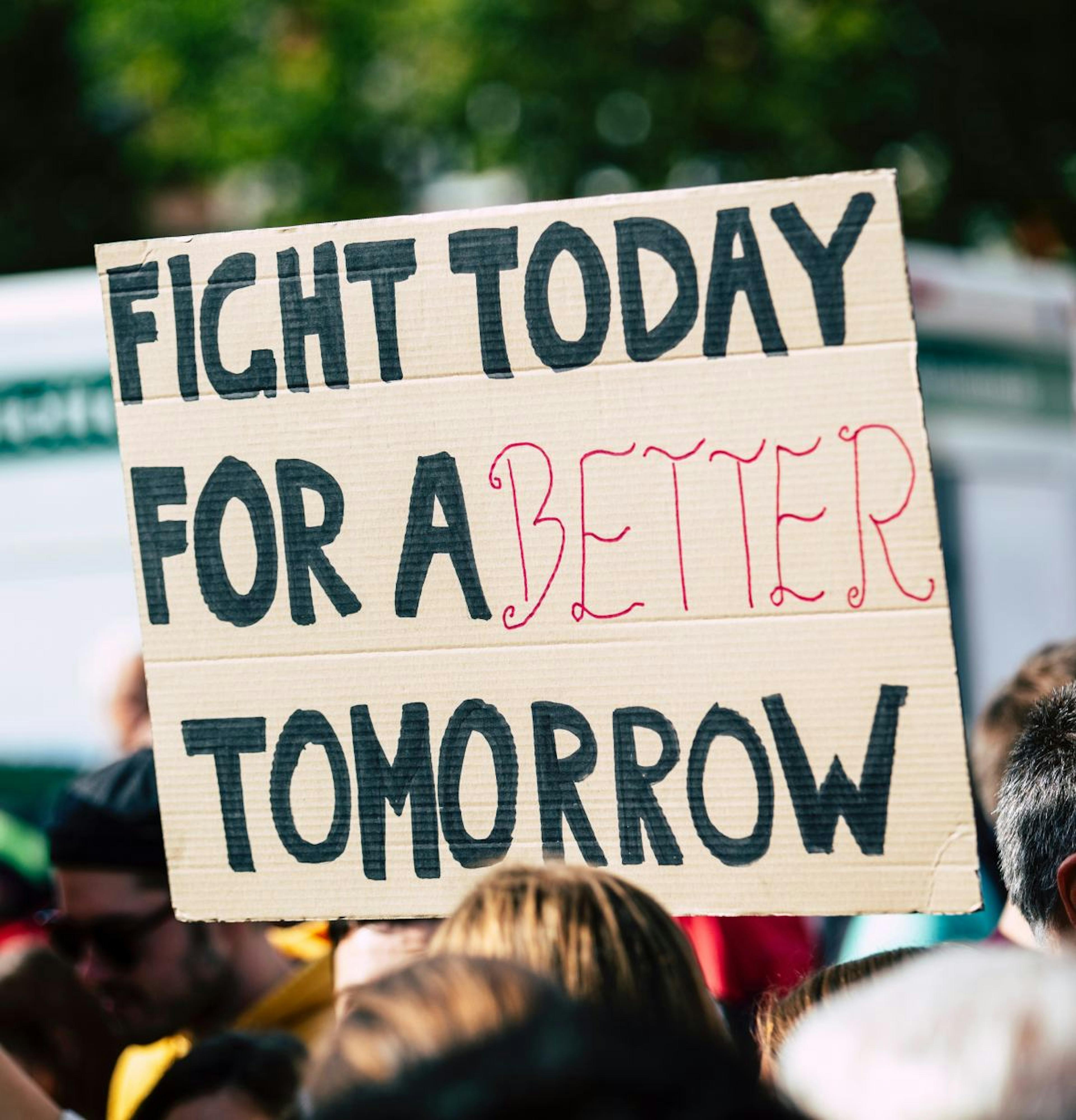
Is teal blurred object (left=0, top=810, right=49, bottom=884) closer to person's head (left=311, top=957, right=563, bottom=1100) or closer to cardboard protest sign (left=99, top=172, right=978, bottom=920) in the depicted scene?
cardboard protest sign (left=99, top=172, right=978, bottom=920)

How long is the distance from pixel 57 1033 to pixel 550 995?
185 cm

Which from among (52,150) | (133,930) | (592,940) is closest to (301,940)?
(133,930)

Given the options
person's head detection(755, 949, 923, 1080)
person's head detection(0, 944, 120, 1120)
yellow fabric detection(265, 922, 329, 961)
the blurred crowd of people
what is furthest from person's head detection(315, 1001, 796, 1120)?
yellow fabric detection(265, 922, 329, 961)

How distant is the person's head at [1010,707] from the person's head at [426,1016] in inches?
71.2

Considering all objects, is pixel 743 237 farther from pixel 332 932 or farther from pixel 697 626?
pixel 332 932

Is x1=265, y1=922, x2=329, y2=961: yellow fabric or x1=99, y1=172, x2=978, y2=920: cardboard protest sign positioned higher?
x1=99, y1=172, x2=978, y2=920: cardboard protest sign

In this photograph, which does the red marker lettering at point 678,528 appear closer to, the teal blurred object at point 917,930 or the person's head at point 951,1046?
the person's head at point 951,1046

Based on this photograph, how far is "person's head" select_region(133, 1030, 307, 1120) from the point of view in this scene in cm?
216

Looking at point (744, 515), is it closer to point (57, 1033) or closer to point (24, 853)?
point (57, 1033)

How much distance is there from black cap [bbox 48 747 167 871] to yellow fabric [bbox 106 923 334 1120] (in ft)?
1.00

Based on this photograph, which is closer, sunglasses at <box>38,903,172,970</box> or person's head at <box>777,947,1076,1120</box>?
person's head at <box>777,947,1076,1120</box>

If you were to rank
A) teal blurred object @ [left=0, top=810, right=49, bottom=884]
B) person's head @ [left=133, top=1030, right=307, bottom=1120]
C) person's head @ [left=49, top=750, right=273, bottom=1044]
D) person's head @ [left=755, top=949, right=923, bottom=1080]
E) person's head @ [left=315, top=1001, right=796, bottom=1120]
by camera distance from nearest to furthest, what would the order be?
person's head @ [left=315, top=1001, right=796, bottom=1120] → person's head @ [left=755, top=949, right=923, bottom=1080] → person's head @ [left=133, top=1030, right=307, bottom=1120] → person's head @ [left=49, top=750, right=273, bottom=1044] → teal blurred object @ [left=0, top=810, right=49, bottom=884]

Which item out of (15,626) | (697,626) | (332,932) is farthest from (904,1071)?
(15,626)

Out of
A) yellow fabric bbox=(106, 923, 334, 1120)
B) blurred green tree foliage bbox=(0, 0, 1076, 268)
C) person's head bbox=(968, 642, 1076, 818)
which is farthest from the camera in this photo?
blurred green tree foliage bbox=(0, 0, 1076, 268)
